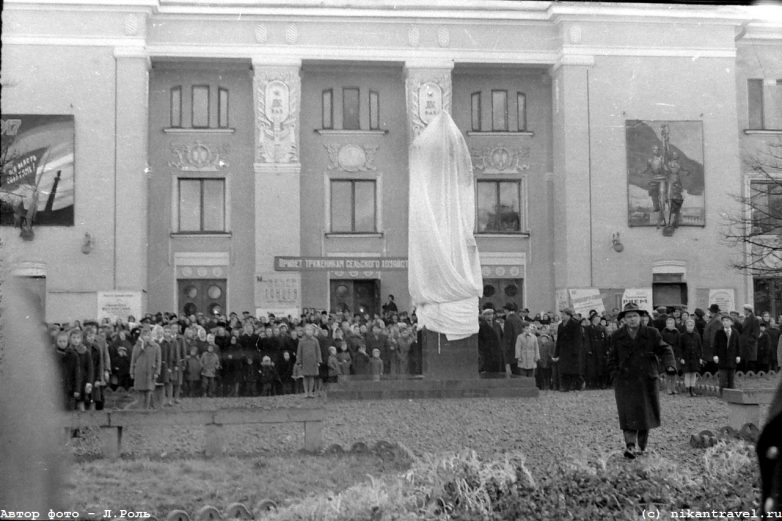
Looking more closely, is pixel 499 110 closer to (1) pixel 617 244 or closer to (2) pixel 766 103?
(1) pixel 617 244

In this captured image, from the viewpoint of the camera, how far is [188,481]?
A: 16.3 feet

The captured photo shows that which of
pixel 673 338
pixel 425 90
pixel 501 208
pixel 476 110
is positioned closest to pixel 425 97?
pixel 425 90

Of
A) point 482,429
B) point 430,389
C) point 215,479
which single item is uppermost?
point 430,389

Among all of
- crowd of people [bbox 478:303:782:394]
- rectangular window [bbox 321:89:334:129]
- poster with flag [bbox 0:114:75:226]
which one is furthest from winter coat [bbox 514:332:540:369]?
rectangular window [bbox 321:89:334:129]

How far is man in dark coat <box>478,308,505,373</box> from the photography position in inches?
332

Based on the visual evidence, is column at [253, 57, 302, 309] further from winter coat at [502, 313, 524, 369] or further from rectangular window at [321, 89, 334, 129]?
winter coat at [502, 313, 524, 369]

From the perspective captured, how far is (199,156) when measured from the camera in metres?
10.4

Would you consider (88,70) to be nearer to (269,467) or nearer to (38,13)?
(38,13)

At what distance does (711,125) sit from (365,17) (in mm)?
2905

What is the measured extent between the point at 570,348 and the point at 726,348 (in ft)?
4.87

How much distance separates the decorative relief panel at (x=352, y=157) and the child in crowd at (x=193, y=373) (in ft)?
11.8

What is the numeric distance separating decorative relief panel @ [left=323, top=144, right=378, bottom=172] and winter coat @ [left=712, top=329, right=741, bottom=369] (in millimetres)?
5196

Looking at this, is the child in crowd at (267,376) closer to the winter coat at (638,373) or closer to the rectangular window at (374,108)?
the winter coat at (638,373)

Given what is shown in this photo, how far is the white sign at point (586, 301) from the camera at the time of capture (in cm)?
694
